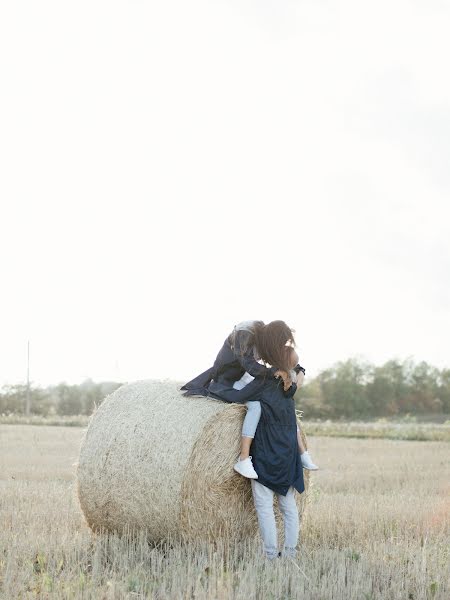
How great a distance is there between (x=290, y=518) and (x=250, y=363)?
4.46 ft

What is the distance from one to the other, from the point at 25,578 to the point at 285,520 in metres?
2.40

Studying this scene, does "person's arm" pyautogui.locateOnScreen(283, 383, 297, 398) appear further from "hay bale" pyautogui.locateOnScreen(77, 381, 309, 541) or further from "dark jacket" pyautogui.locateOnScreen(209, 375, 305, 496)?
"hay bale" pyautogui.locateOnScreen(77, 381, 309, 541)

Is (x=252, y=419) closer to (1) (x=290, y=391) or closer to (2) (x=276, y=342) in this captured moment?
(1) (x=290, y=391)

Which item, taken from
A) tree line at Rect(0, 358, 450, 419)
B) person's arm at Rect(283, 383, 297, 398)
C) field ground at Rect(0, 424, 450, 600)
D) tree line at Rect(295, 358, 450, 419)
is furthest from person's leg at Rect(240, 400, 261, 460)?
tree line at Rect(295, 358, 450, 419)

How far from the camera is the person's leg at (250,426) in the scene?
6770 mm

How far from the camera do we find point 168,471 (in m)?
6.81

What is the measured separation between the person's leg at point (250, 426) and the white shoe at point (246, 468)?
5 cm

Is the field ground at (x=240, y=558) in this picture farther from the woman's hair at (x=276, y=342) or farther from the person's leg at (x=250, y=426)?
the woman's hair at (x=276, y=342)

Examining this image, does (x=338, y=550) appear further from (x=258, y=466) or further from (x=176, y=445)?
(x=176, y=445)

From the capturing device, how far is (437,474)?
13.5 meters

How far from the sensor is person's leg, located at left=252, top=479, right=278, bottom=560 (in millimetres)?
6570

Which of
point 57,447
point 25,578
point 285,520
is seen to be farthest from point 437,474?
point 25,578

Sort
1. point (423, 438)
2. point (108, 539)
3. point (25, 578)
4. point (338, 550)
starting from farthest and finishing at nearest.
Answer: point (423, 438) < point (108, 539) < point (338, 550) < point (25, 578)

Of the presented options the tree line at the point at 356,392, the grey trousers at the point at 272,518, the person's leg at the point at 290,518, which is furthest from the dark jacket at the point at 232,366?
the tree line at the point at 356,392
